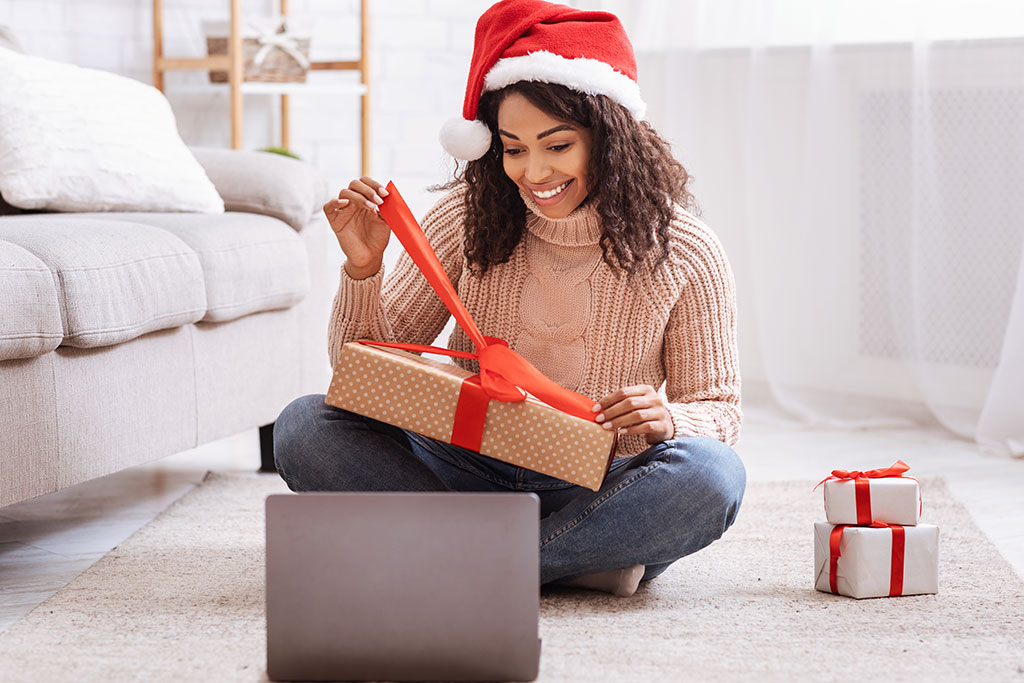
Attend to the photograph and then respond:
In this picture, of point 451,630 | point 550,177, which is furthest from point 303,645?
point 550,177

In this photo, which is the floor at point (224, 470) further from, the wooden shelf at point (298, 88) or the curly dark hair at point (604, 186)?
the wooden shelf at point (298, 88)

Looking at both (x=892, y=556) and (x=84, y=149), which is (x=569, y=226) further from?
(x=84, y=149)

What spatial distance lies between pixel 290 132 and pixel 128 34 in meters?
0.44

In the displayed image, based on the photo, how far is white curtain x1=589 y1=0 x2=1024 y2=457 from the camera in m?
2.21

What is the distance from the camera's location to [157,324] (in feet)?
4.78

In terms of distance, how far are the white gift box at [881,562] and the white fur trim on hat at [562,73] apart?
519 mm

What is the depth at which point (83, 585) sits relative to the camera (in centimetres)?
130

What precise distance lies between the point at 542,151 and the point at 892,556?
558mm

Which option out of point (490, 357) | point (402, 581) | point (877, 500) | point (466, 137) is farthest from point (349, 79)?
point (402, 581)

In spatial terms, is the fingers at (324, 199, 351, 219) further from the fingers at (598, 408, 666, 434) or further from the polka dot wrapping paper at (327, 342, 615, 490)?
the fingers at (598, 408, 666, 434)

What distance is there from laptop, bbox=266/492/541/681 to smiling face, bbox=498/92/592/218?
1.37ft

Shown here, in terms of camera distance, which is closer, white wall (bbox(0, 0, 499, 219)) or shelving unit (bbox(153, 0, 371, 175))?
shelving unit (bbox(153, 0, 371, 175))

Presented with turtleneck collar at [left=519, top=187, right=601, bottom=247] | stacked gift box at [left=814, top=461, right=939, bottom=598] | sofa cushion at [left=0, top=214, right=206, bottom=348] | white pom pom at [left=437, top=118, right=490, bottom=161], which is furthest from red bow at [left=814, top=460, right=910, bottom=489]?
sofa cushion at [left=0, top=214, right=206, bottom=348]

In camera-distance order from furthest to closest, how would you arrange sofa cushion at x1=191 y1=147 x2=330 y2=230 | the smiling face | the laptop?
sofa cushion at x1=191 y1=147 x2=330 y2=230
the smiling face
the laptop
